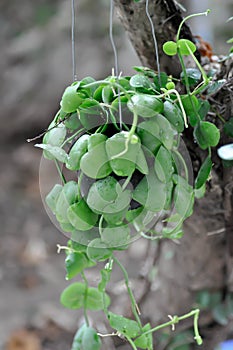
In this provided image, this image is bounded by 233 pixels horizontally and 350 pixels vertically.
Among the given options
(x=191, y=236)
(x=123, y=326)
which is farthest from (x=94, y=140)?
(x=191, y=236)

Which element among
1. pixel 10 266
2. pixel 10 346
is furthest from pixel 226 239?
pixel 10 266

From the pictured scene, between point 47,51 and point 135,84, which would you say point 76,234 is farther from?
point 47,51

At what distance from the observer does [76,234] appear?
577 mm

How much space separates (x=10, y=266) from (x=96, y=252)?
1.60m

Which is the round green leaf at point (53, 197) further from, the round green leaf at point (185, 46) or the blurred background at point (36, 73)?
the blurred background at point (36, 73)

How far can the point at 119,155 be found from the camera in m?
0.46

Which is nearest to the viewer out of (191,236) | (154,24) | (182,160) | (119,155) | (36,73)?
(119,155)

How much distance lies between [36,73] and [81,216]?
2.13 metres

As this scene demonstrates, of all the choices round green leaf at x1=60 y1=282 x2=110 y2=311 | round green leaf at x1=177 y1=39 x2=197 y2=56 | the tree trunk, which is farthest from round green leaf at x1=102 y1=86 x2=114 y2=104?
round green leaf at x1=60 y1=282 x2=110 y2=311

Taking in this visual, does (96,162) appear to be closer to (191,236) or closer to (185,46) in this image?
(185,46)

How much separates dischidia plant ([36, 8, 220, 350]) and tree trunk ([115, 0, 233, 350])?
0.44ft

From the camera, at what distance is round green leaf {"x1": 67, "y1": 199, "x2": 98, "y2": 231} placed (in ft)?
1.78

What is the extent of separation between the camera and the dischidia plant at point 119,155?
0.50 meters

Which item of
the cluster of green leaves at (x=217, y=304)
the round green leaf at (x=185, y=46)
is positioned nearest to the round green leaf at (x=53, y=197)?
the round green leaf at (x=185, y=46)
